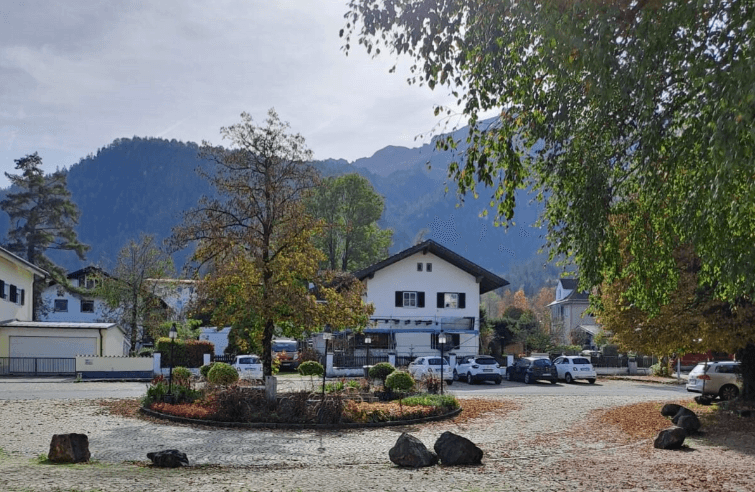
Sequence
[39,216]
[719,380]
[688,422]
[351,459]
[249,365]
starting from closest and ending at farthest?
[351,459]
[688,422]
[719,380]
[249,365]
[39,216]

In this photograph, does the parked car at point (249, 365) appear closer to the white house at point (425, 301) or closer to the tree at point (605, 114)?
the white house at point (425, 301)

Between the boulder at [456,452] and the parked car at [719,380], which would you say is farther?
the parked car at [719,380]

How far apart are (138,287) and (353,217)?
24.4 metres

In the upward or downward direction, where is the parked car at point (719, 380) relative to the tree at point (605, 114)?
downward

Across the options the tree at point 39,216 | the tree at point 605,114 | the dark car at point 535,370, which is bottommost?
the dark car at point 535,370

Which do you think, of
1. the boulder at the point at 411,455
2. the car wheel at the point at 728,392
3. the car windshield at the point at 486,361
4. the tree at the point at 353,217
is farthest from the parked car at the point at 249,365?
the boulder at the point at 411,455

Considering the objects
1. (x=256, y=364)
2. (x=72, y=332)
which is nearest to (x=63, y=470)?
(x=256, y=364)

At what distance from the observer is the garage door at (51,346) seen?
43375mm

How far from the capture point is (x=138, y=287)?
48.3m

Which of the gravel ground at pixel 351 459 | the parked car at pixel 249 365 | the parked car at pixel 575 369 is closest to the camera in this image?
the gravel ground at pixel 351 459

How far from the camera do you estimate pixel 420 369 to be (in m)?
36.3

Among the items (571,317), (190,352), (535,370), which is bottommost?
(535,370)

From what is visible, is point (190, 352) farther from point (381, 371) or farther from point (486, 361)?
point (486, 361)

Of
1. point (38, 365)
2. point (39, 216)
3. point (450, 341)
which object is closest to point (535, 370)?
point (450, 341)
